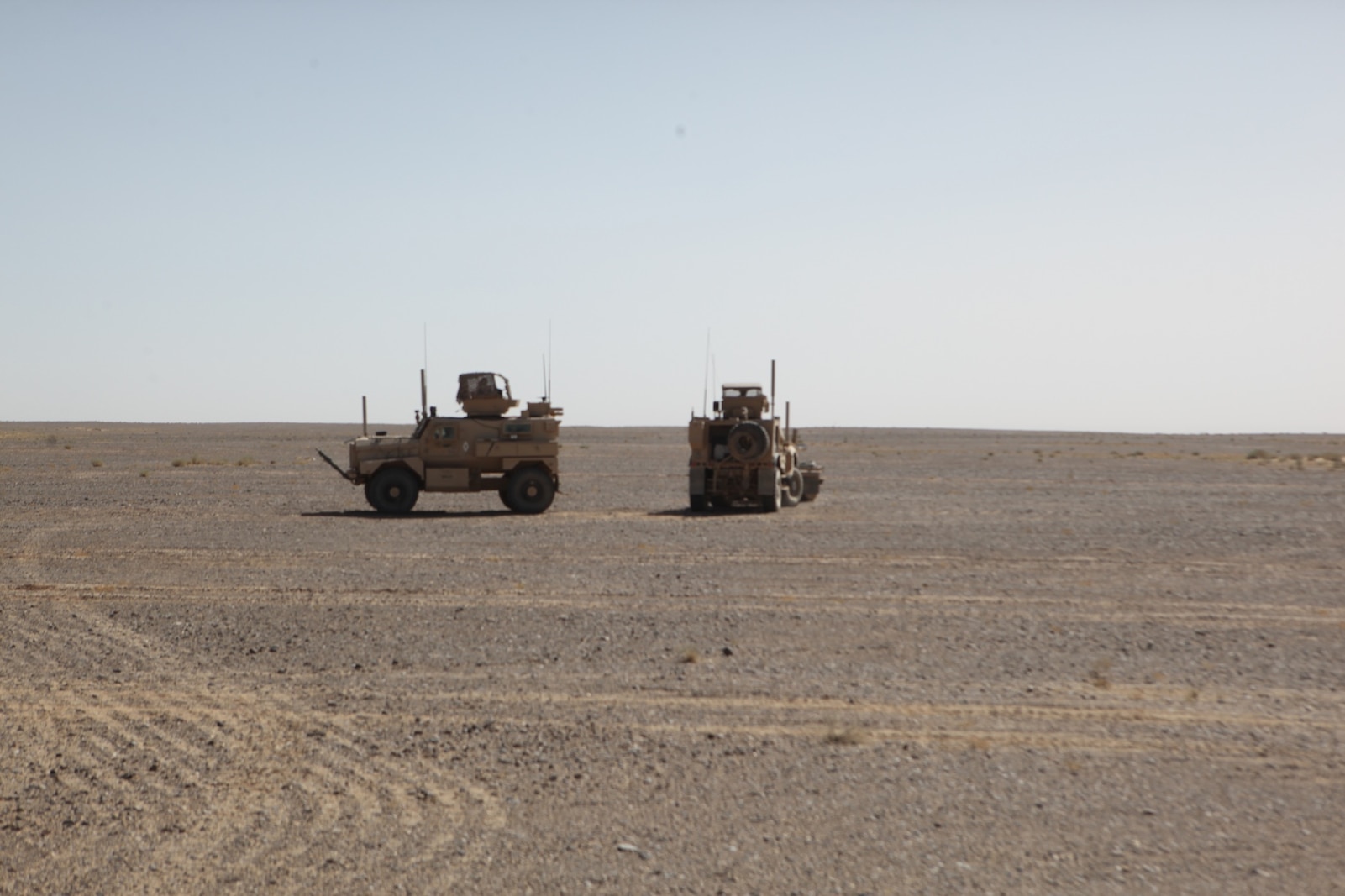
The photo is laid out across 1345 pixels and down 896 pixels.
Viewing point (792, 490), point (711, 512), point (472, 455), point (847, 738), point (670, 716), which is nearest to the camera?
point (847, 738)

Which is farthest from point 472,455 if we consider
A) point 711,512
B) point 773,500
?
point 773,500

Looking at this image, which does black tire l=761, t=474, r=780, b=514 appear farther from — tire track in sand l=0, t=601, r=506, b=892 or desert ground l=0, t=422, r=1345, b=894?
tire track in sand l=0, t=601, r=506, b=892

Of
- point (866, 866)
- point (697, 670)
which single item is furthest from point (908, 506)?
point (866, 866)

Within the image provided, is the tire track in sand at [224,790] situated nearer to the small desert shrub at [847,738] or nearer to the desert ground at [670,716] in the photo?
the desert ground at [670,716]

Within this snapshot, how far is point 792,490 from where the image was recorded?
30391 mm

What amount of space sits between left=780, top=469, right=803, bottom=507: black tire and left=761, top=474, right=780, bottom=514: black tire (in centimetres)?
120

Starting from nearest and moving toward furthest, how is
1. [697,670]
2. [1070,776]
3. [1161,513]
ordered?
[1070,776], [697,670], [1161,513]

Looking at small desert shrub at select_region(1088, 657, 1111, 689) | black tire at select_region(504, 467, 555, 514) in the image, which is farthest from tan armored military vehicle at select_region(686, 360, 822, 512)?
small desert shrub at select_region(1088, 657, 1111, 689)

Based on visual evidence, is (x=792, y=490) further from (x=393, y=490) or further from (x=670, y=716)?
(x=670, y=716)

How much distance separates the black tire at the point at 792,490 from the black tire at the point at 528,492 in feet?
18.9

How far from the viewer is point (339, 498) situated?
32.5 m

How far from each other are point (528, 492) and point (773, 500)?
5.45m

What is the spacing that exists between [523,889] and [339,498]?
27514 millimetres

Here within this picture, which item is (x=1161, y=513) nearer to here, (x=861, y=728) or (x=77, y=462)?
(x=861, y=728)
